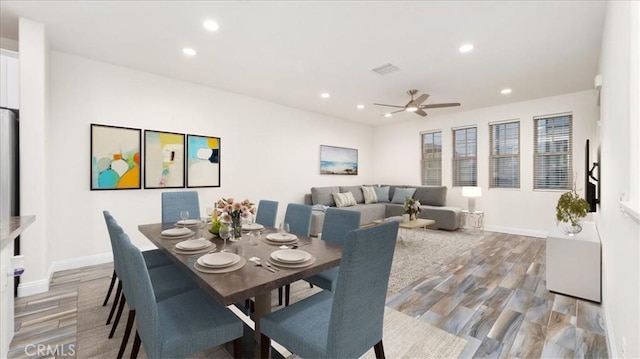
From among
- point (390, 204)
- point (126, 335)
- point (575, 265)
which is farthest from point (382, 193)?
point (126, 335)

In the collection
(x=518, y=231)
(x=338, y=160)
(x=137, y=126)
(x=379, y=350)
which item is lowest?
(x=518, y=231)

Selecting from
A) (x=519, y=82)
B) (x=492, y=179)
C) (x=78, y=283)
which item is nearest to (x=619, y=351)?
(x=519, y=82)

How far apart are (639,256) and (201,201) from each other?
4700 millimetres

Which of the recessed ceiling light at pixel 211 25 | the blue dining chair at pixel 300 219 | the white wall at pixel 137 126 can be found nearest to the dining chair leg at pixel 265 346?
the blue dining chair at pixel 300 219

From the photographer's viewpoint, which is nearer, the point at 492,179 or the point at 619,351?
the point at 619,351

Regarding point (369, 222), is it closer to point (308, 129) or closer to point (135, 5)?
point (308, 129)

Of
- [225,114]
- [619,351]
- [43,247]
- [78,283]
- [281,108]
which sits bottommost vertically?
[78,283]

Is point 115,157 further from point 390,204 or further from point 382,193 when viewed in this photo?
point 382,193

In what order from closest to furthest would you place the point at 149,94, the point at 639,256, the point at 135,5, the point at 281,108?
the point at 639,256, the point at 135,5, the point at 149,94, the point at 281,108

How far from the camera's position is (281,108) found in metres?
5.70

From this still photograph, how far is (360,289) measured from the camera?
1.22 metres

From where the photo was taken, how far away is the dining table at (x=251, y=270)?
1.26m

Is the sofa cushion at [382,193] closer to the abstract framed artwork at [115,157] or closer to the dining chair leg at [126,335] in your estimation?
the abstract framed artwork at [115,157]

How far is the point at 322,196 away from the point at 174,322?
4.76 m
